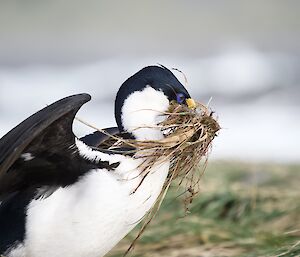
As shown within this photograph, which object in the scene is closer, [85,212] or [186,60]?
[85,212]

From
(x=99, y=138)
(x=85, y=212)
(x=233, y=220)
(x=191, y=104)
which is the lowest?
(x=85, y=212)

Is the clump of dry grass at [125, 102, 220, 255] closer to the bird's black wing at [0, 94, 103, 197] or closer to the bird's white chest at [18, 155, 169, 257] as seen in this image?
the bird's white chest at [18, 155, 169, 257]

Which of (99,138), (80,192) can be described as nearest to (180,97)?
(99,138)

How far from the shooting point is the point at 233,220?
5281 millimetres

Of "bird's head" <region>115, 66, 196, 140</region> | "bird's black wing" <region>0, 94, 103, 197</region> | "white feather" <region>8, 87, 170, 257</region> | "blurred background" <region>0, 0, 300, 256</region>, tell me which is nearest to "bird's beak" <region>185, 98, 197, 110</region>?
"bird's head" <region>115, 66, 196, 140</region>

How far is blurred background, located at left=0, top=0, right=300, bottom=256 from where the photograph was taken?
8.61 meters

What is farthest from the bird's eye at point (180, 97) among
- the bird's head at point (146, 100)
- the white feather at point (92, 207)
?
the white feather at point (92, 207)

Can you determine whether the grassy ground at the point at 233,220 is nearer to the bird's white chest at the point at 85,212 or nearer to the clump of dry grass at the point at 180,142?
the clump of dry grass at the point at 180,142

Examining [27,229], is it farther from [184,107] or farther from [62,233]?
[184,107]

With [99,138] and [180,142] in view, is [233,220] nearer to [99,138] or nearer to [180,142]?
[99,138]

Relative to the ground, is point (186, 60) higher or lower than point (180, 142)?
higher

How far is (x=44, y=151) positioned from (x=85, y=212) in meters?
0.23

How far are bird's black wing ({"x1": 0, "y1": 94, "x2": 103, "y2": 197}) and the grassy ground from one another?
1191mm

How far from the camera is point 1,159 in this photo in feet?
Answer: 9.86
